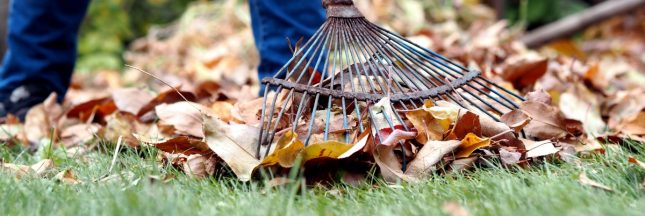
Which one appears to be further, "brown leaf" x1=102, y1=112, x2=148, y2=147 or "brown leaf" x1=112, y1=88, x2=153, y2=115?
"brown leaf" x1=112, y1=88, x2=153, y2=115

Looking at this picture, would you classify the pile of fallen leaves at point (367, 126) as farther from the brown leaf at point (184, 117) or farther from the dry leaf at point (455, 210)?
the dry leaf at point (455, 210)

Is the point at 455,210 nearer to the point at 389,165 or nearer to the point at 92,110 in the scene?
the point at 389,165

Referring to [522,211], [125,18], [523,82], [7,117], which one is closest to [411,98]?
[522,211]

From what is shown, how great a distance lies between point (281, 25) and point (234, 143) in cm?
71

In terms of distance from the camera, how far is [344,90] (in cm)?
157

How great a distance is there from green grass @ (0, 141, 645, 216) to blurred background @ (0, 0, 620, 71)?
4.35m

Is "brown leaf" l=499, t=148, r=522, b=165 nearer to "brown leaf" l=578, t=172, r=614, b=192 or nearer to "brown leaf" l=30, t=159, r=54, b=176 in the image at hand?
"brown leaf" l=578, t=172, r=614, b=192

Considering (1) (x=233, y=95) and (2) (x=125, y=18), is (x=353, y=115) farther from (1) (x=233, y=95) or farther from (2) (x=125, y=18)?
(2) (x=125, y=18)

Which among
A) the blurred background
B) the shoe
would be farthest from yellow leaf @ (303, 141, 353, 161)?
the blurred background

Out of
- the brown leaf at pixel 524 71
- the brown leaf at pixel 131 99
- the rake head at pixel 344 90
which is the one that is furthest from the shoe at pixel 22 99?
the brown leaf at pixel 524 71

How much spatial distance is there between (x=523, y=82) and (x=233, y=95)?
951mm

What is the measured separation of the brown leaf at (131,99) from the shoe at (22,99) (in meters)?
0.38

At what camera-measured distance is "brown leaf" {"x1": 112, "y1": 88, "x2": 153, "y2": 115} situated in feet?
6.86

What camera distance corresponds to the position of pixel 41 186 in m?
1.33
